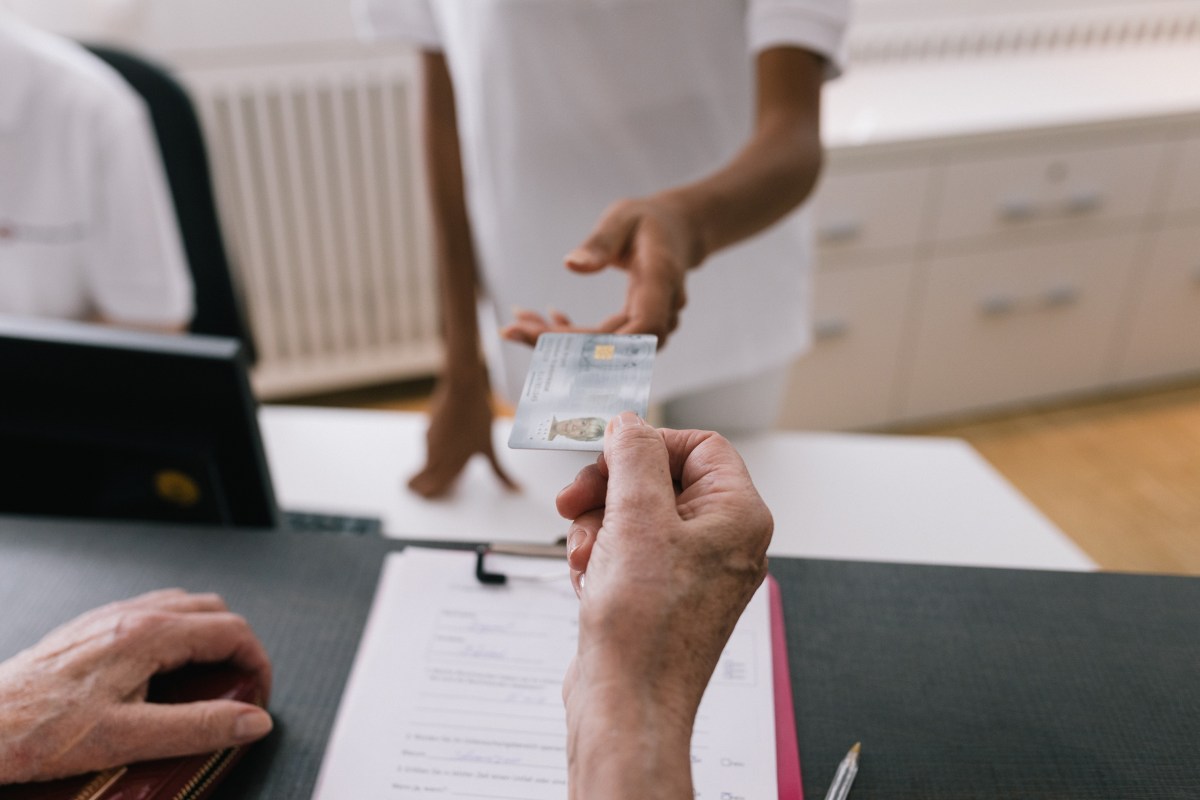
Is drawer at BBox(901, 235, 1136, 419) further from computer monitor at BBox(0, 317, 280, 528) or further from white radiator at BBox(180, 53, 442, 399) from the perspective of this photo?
computer monitor at BBox(0, 317, 280, 528)

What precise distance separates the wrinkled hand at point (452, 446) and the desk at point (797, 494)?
18 mm

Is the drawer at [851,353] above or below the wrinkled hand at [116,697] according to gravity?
below

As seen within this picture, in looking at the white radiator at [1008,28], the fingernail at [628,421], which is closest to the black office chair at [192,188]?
the fingernail at [628,421]

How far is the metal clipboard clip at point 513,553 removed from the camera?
80 cm

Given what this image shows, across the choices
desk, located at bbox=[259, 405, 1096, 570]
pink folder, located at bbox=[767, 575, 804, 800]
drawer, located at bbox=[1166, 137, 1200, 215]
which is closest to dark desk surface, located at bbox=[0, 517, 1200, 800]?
pink folder, located at bbox=[767, 575, 804, 800]

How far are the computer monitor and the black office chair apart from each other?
82cm

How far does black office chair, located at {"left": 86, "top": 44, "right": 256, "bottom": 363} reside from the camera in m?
1.56

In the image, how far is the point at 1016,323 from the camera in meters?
2.52

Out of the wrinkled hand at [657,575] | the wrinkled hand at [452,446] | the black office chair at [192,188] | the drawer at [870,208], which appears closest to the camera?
the wrinkled hand at [657,575]

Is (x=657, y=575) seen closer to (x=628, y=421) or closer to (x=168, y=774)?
(x=628, y=421)

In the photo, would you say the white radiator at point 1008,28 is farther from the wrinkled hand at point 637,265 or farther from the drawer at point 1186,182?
the wrinkled hand at point 637,265

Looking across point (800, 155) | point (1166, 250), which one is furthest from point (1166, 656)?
point (1166, 250)

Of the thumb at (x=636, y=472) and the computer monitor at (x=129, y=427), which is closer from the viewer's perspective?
the thumb at (x=636, y=472)

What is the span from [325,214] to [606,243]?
1.79 m
